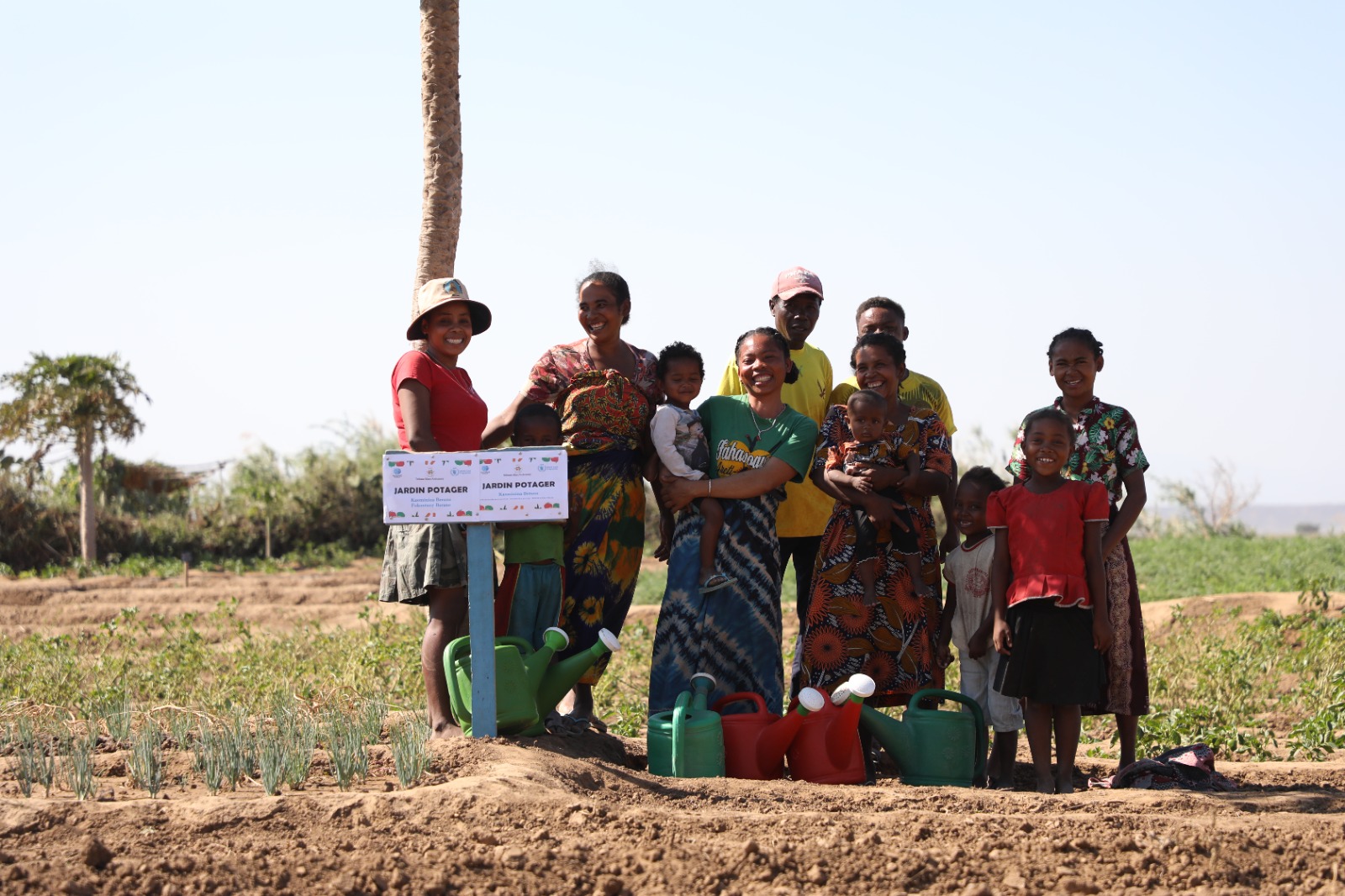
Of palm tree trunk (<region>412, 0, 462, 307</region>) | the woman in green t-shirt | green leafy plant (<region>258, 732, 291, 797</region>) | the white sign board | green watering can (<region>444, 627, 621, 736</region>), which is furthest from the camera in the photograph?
palm tree trunk (<region>412, 0, 462, 307</region>)

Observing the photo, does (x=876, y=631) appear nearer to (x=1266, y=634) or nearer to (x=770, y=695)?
(x=770, y=695)

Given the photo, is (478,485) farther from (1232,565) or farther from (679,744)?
(1232,565)

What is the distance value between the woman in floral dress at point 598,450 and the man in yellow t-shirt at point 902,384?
0.86m

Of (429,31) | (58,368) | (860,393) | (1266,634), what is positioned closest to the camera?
(860,393)

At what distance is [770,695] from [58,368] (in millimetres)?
15291

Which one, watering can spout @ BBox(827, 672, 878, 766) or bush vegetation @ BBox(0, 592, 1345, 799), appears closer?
bush vegetation @ BBox(0, 592, 1345, 799)

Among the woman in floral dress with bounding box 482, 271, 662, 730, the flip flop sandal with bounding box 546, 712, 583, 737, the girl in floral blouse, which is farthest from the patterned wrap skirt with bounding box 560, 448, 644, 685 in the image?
the girl in floral blouse

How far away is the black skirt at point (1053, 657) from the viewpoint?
4426 mm

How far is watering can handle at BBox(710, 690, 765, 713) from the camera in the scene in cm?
453

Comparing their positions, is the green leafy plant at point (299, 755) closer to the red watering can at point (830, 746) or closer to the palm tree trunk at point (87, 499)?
the red watering can at point (830, 746)

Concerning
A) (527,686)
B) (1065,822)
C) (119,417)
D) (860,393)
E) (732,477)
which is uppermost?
(119,417)

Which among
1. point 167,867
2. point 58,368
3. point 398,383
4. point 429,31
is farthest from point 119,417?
point 167,867

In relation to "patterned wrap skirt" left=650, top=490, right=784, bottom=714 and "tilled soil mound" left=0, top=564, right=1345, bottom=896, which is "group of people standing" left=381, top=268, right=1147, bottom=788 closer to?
"patterned wrap skirt" left=650, top=490, right=784, bottom=714

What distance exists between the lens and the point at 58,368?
56.9 ft
